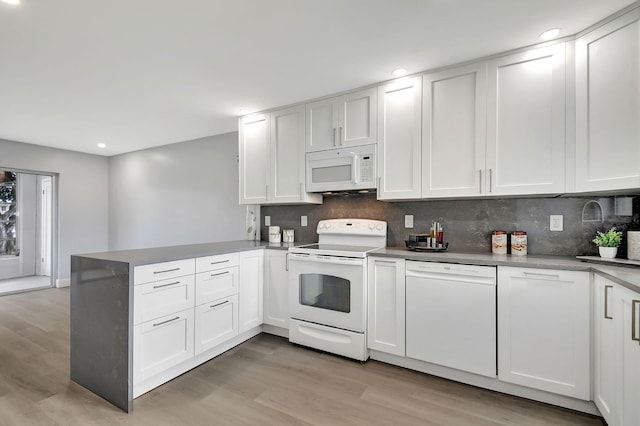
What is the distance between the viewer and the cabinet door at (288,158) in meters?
3.16

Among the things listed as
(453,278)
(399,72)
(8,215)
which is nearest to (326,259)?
(453,278)

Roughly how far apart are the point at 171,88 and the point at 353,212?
211cm

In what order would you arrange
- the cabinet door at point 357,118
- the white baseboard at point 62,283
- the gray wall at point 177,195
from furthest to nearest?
the white baseboard at point 62,283 < the gray wall at point 177,195 < the cabinet door at point 357,118

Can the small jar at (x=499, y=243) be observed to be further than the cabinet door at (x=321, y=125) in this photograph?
No

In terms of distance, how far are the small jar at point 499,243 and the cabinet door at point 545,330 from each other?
0.40 m

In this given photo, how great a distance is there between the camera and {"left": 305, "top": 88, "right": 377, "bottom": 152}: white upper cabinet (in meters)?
2.76

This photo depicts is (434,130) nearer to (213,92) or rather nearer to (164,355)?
(213,92)

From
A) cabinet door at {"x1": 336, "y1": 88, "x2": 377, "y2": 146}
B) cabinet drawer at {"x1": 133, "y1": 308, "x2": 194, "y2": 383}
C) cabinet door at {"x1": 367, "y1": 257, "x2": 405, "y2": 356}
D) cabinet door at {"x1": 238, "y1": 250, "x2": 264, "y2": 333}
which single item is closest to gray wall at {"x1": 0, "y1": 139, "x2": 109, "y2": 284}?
cabinet door at {"x1": 238, "y1": 250, "x2": 264, "y2": 333}

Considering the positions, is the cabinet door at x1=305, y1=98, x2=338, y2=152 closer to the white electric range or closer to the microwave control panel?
the microwave control panel

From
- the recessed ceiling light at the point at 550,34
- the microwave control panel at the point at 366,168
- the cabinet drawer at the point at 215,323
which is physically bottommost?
the cabinet drawer at the point at 215,323

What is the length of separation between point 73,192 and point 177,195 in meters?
2.15

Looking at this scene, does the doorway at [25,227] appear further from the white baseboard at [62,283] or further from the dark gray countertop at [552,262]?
the dark gray countertop at [552,262]

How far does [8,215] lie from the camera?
19.2 feet

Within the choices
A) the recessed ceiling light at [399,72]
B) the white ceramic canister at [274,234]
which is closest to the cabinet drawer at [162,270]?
the white ceramic canister at [274,234]
